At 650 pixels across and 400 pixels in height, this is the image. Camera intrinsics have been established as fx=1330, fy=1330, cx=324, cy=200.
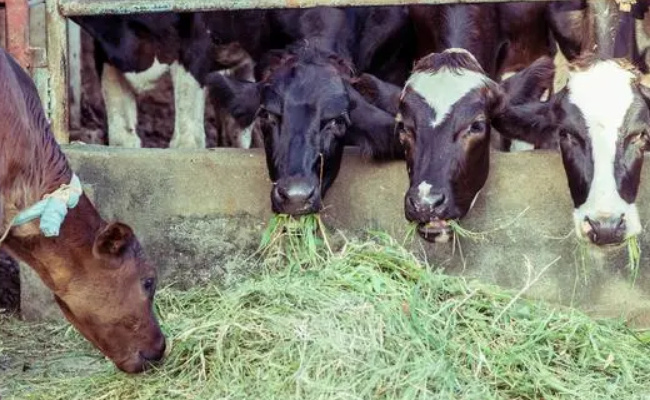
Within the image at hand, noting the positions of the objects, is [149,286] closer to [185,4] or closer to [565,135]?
[185,4]

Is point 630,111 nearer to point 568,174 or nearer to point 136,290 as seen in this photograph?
point 568,174

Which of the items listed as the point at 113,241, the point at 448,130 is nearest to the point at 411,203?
the point at 448,130

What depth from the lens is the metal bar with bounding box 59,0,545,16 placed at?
6789 millimetres

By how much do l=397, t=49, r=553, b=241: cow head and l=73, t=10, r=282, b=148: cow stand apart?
222cm

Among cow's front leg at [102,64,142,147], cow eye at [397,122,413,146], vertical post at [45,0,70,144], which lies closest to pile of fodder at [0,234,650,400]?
cow eye at [397,122,413,146]

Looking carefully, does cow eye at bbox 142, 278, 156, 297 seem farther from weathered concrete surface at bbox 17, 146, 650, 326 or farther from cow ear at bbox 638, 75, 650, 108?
cow ear at bbox 638, 75, 650, 108

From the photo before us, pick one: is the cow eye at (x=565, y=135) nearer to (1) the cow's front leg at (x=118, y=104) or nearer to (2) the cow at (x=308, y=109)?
(2) the cow at (x=308, y=109)

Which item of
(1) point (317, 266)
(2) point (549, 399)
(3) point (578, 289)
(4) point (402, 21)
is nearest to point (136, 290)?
(1) point (317, 266)

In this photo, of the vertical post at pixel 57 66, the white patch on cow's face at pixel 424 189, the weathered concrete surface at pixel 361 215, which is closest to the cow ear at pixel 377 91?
the weathered concrete surface at pixel 361 215

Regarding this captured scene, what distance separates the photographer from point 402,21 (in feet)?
27.2

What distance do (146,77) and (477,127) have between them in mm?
3039

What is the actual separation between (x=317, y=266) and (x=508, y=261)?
103cm

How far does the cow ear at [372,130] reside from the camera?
22.1ft

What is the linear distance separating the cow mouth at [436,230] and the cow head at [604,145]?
24.1 inches
